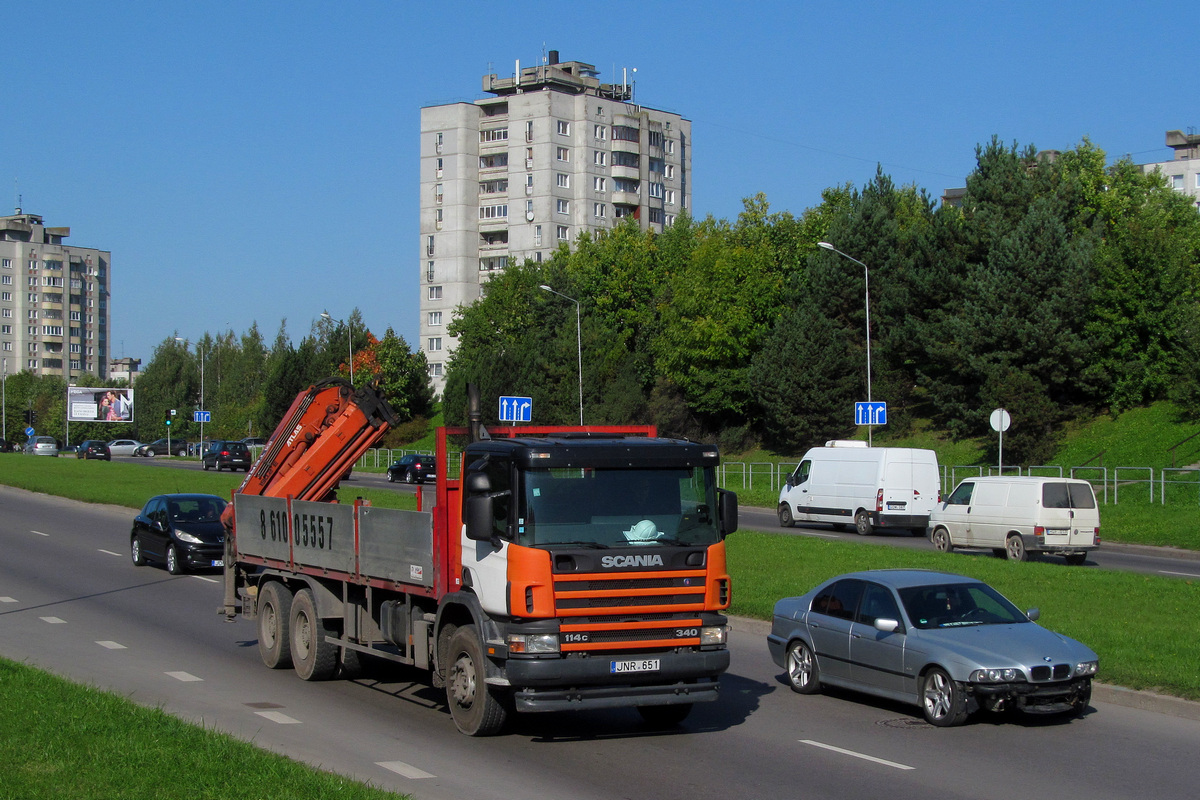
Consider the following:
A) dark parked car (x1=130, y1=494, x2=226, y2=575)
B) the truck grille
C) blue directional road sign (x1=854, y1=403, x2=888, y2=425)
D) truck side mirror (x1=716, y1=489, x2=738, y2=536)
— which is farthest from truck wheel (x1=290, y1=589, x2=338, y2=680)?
blue directional road sign (x1=854, y1=403, x2=888, y2=425)

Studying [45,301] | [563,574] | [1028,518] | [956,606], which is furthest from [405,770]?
[45,301]

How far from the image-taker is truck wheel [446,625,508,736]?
9.71 metres

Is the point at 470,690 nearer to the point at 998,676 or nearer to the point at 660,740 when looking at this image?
the point at 660,740

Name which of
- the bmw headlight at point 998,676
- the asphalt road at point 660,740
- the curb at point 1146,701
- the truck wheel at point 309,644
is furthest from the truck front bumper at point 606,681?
the curb at point 1146,701

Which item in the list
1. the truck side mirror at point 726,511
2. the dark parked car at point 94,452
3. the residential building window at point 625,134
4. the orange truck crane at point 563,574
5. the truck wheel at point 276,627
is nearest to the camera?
the orange truck crane at point 563,574

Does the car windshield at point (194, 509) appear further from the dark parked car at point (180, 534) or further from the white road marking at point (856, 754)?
the white road marking at point (856, 754)

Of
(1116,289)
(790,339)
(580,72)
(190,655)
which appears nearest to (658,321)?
(790,339)

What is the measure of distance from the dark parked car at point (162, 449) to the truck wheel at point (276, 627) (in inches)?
3483

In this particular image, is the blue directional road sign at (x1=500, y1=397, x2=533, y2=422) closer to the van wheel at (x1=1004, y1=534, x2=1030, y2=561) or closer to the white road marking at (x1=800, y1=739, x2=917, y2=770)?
the van wheel at (x1=1004, y1=534, x2=1030, y2=561)

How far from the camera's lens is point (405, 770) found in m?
8.82

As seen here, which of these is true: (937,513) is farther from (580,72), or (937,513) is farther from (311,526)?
(580,72)

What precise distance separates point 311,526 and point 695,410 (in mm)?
60950

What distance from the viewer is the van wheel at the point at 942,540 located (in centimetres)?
2731

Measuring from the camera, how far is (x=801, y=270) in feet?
232
